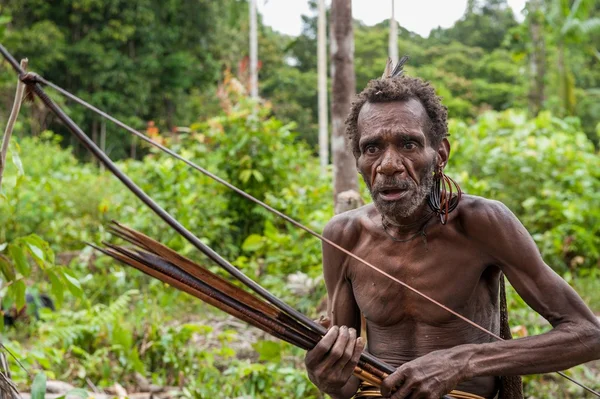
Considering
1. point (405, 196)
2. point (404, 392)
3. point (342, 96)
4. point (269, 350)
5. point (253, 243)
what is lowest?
point (269, 350)

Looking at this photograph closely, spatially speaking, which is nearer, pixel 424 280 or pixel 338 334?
pixel 338 334

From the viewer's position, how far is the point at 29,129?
67.4 ft

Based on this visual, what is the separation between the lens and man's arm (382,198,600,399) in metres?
2.10

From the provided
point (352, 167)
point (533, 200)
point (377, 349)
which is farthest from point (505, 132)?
point (377, 349)

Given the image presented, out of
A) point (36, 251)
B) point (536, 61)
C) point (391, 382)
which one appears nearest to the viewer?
point (391, 382)

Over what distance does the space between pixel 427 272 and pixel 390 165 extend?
41 centimetres

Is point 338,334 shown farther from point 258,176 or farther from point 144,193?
point 258,176

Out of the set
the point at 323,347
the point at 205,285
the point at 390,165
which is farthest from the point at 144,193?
the point at 390,165

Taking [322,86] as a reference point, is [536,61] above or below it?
above

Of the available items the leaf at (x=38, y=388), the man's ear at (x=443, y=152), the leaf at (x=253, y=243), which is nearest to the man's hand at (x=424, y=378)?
the man's ear at (x=443, y=152)

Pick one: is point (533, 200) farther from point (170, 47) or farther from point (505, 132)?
point (170, 47)

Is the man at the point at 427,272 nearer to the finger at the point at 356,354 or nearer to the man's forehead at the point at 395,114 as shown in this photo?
the man's forehead at the point at 395,114

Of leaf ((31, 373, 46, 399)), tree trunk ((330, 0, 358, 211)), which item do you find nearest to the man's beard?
leaf ((31, 373, 46, 399))

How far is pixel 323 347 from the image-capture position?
193 centimetres
